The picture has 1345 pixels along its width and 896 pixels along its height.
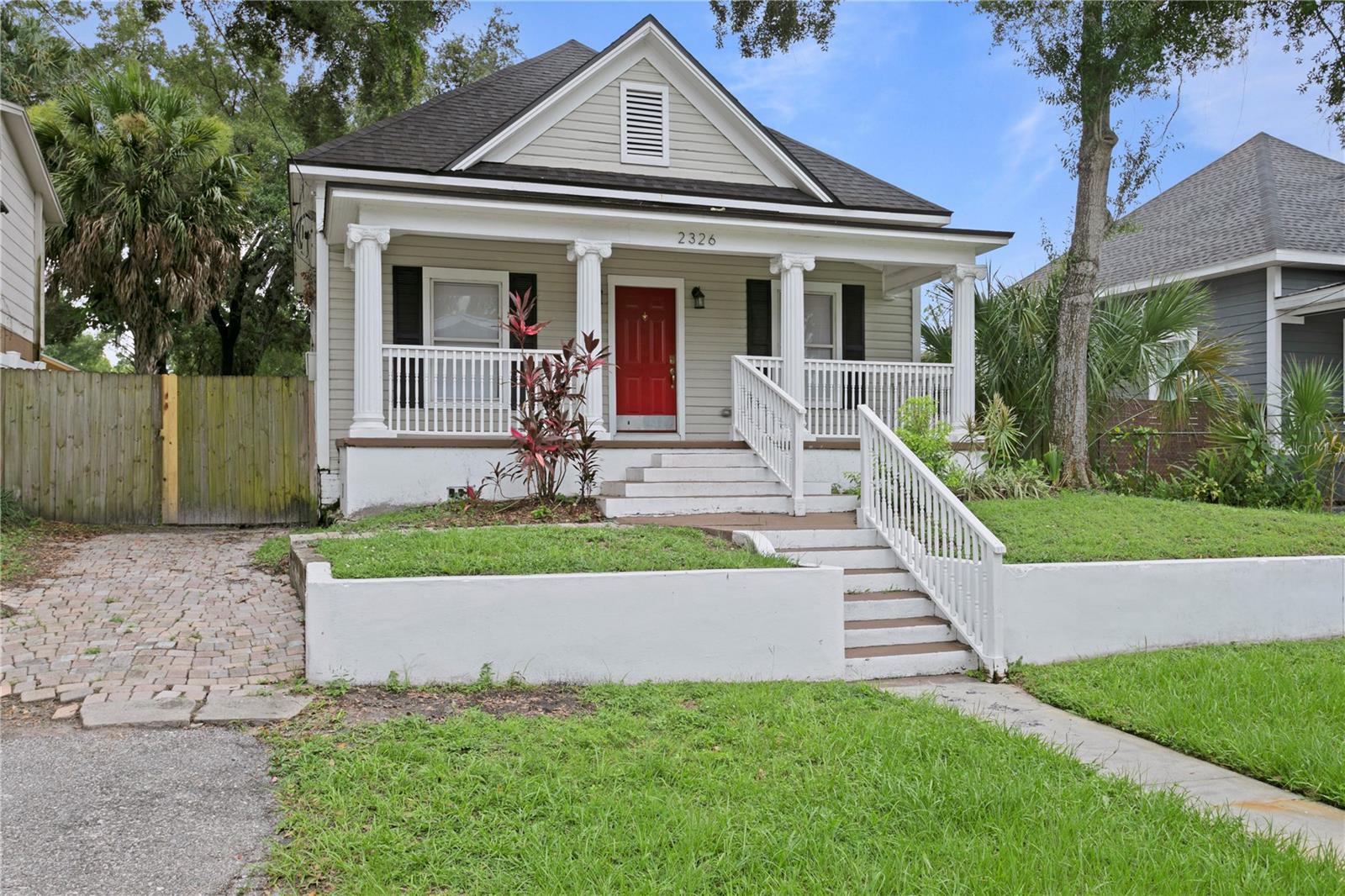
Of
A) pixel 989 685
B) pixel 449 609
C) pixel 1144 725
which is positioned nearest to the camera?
pixel 1144 725

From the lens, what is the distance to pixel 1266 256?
47.6 ft

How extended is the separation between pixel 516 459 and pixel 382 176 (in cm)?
377

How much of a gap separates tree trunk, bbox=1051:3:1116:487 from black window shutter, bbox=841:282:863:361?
3019 mm

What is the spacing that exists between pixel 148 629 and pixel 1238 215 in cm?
1835

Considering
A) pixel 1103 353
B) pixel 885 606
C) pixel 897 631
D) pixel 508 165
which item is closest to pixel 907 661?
pixel 897 631

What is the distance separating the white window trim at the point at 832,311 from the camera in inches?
507

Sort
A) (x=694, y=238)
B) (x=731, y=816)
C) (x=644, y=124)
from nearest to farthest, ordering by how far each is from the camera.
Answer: (x=731, y=816) → (x=694, y=238) → (x=644, y=124)

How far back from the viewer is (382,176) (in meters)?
10.4

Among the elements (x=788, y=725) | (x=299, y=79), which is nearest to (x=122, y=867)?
(x=788, y=725)

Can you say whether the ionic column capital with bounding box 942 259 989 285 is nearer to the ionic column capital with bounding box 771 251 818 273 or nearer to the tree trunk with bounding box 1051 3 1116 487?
the tree trunk with bounding box 1051 3 1116 487

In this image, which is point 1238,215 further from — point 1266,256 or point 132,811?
point 132,811

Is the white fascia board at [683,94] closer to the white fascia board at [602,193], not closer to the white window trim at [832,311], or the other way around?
the white fascia board at [602,193]

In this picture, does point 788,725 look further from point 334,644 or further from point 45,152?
point 45,152

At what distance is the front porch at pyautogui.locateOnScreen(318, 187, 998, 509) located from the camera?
9891 mm
